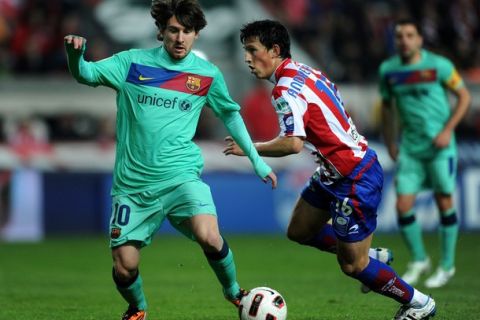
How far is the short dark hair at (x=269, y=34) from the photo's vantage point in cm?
723

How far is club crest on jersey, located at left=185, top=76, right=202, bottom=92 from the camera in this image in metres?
7.34

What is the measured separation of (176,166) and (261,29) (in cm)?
112

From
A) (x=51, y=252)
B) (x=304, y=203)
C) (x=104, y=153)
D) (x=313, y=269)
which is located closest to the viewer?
(x=304, y=203)

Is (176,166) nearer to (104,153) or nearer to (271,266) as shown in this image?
(271,266)

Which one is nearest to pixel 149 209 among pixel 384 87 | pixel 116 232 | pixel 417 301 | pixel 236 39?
pixel 116 232

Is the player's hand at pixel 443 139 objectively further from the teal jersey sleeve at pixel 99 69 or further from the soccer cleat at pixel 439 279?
the teal jersey sleeve at pixel 99 69

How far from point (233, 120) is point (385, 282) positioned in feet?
5.14

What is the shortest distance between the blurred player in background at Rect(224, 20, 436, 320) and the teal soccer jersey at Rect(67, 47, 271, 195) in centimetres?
35

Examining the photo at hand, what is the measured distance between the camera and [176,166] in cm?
728

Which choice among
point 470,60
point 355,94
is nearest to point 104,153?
point 355,94

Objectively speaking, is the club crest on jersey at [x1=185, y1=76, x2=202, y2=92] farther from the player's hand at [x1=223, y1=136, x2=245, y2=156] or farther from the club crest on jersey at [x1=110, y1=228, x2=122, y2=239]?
the club crest on jersey at [x1=110, y1=228, x2=122, y2=239]

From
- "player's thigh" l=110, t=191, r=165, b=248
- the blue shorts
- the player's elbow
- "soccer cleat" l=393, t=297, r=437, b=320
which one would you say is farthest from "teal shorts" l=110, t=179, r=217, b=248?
"soccer cleat" l=393, t=297, r=437, b=320

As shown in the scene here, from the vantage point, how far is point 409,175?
10.7 metres

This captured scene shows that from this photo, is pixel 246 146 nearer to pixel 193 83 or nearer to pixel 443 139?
pixel 193 83
